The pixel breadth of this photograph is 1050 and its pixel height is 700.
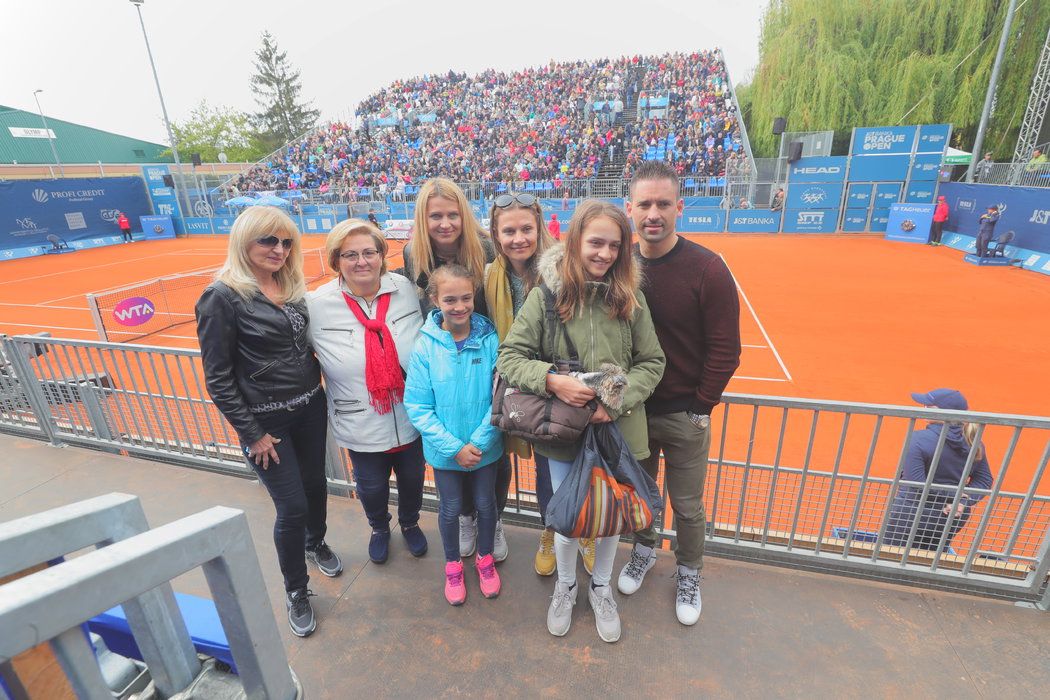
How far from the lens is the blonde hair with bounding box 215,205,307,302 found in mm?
2354

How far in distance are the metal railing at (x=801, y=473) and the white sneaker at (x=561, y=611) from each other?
81 cm

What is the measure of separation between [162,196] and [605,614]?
1348 inches

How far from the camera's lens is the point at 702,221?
73.2 feet

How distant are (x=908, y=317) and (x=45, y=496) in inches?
487

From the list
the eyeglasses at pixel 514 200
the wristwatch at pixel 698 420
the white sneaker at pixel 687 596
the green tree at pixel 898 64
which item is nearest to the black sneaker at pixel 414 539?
the white sneaker at pixel 687 596

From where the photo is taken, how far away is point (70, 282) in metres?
15.9

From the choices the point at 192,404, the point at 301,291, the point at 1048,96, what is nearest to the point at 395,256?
the point at 192,404

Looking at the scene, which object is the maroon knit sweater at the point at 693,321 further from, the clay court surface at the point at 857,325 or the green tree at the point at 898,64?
the green tree at the point at 898,64

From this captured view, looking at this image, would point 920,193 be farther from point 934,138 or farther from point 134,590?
point 134,590

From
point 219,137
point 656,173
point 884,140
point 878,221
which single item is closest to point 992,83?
point 884,140

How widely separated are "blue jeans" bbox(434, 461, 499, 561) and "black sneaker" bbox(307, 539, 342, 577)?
2.36 ft

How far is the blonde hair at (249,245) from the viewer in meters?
2.35

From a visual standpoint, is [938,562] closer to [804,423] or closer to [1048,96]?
[804,423]

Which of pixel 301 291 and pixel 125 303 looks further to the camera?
pixel 125 303
